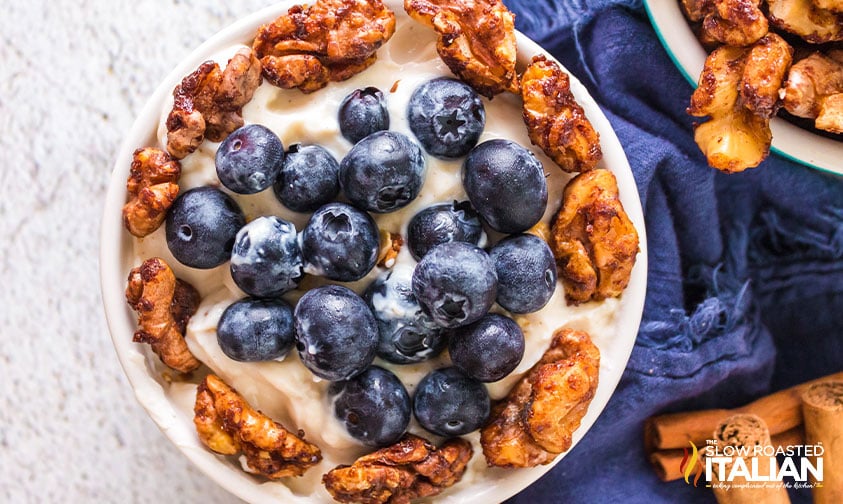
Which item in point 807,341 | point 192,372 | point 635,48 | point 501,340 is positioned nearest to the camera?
point 501,340

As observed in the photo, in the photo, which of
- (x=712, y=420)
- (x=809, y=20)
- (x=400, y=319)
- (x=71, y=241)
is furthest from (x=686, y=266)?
(x=71, y=241)

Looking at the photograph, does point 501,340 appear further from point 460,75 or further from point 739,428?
point 739,428

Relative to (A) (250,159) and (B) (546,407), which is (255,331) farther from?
(B) (546,407)

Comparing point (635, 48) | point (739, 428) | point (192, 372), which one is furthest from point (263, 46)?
point (739, 428)

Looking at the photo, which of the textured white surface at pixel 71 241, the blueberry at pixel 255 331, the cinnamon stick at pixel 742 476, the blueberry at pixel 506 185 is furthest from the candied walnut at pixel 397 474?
the cinnamon stick at pixel 742 476

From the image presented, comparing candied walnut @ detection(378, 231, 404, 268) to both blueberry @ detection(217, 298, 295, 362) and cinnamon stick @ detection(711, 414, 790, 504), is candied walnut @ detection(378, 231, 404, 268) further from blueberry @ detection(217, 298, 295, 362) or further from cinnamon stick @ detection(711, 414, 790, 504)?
cinnamon stick @ detection(711, 414, 790, 504)

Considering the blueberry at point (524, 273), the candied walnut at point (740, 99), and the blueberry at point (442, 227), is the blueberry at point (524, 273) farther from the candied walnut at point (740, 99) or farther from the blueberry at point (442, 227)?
the candied walnut at point (740, 99)
